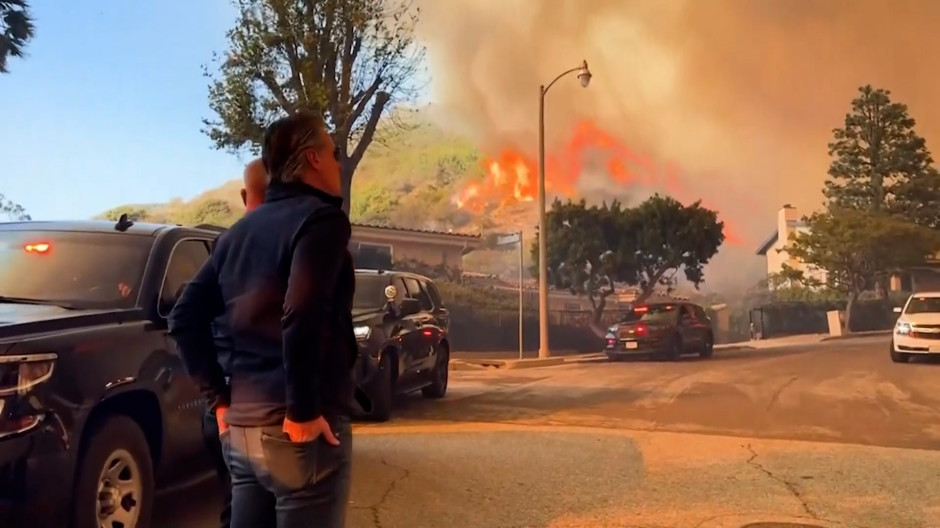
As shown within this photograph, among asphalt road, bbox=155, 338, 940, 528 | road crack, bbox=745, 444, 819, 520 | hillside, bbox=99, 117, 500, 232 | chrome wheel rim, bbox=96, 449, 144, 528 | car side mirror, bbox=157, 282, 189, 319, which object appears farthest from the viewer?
hillside, bbox=99, 117, 500, 232

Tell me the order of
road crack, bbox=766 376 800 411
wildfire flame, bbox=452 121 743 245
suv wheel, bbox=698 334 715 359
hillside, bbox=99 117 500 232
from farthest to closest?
wildfire flame, bbox=452 121 743 245 < suv wheel, bbox=698 334 715 359 < hillside, bbox=99 117 500 232 < road crack, bbox=766 376 800 411

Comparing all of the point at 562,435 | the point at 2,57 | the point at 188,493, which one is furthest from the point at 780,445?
the point at 2,57

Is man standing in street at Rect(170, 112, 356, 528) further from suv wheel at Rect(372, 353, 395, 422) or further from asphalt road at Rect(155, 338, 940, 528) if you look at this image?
suv wheel at Rect(372, 353, 395, 422)

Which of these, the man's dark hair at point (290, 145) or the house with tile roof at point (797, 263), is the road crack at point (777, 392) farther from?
the man's dark hair at point (290, 145)

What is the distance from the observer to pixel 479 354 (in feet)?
66.0

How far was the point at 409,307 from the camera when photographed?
9914mm

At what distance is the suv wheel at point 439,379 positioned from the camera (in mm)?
11031

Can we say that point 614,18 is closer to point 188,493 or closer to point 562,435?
point 562,435

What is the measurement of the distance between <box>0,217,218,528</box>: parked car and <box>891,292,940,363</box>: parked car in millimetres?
13472

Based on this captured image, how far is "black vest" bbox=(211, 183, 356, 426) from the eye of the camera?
7.84ft

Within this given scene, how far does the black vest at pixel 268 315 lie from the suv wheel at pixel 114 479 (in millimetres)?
1610

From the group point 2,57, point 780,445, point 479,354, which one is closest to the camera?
point 780,445

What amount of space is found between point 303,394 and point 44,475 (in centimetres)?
176

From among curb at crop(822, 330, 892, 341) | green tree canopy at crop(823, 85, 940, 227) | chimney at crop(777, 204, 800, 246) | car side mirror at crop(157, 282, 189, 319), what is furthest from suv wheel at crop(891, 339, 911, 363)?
car side mirror at crop(157, 282, 189, 319)
